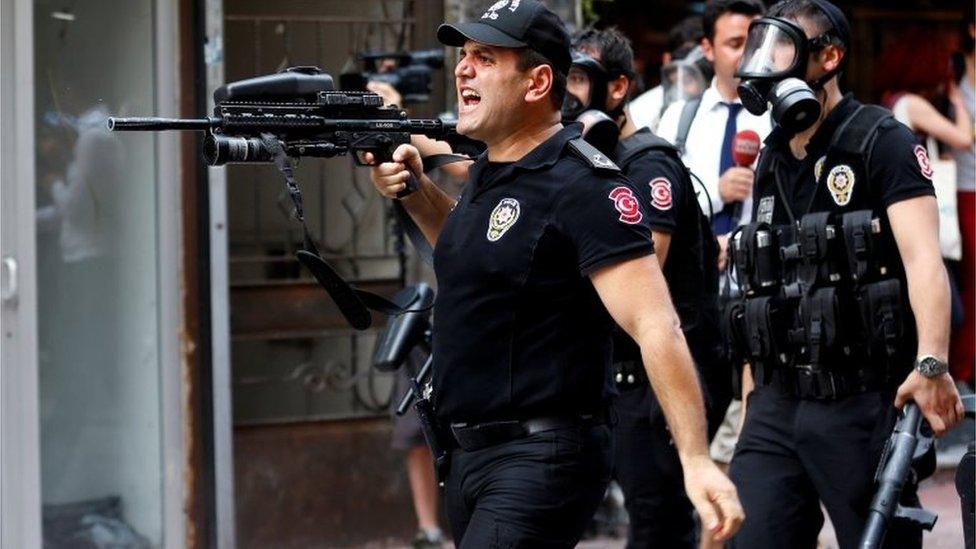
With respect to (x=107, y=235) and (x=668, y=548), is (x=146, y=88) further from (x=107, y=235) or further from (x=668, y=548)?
(x=668, y=548)

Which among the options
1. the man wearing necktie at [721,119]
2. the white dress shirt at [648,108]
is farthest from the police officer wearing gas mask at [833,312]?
the white dress shirt at [648,108]

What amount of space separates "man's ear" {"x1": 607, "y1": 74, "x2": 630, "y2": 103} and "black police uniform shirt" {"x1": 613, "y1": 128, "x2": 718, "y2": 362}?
23 centimetres

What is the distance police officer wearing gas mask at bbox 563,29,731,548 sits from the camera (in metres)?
5.73

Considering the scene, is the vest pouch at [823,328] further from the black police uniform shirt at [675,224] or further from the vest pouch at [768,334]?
the black police uniform shirt at [675,224]

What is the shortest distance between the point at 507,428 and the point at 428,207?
0.87 meters

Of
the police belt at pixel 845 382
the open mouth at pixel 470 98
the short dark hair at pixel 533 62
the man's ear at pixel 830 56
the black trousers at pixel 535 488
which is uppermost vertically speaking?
the man's ear at pixel 830 56

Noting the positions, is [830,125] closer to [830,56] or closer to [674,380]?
[830,56]

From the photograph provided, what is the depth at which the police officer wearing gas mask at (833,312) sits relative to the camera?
5070mm

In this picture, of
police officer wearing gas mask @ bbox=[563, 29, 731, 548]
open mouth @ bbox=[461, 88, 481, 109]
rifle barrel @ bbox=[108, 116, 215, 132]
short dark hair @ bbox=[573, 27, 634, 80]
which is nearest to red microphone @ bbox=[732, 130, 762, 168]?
short dark hair @ bbox=[573, 27, 634, 80]

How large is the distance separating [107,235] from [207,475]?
101cm

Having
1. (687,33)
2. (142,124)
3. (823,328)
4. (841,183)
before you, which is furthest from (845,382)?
(687,33)

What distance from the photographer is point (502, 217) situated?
425 centimetres

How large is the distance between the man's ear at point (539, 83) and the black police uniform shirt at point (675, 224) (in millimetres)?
1315

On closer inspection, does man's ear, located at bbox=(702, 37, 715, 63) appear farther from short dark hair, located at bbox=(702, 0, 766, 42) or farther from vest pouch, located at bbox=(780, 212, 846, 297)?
vest pouch, located at bbox=(780, 212, 846, 297)
